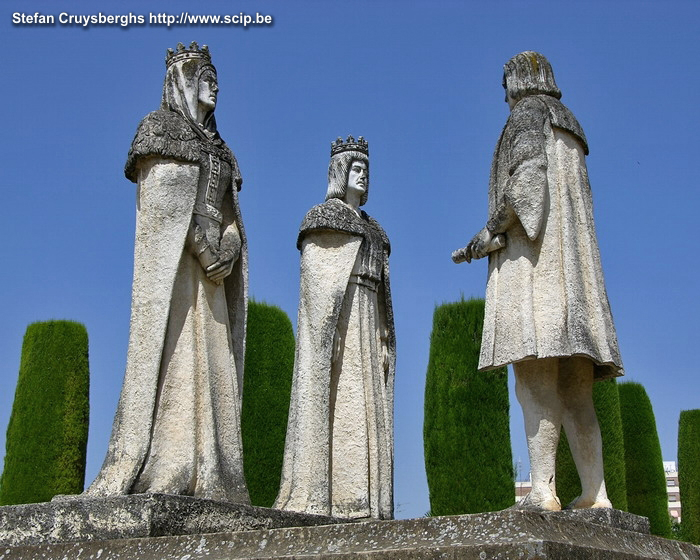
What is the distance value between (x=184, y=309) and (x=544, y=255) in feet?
8.31

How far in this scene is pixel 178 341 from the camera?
659cm

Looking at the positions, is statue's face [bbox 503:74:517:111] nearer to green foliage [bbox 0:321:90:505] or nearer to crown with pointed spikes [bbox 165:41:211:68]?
crown with pointed spikes [bbox 165:41:211:68]

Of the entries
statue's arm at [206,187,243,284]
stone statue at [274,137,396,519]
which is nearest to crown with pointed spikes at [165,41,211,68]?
statue's arm at [206,187,243,284]

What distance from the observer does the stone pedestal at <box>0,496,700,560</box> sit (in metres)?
4.29

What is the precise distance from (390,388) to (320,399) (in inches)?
30.6

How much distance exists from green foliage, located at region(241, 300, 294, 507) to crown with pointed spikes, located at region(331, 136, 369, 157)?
5848mm

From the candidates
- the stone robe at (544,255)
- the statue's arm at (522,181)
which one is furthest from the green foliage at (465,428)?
the statue's arm at (522,181)

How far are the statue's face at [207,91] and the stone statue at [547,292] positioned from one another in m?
2.15

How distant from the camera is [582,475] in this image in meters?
7.06

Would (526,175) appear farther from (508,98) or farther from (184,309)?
(184,309)

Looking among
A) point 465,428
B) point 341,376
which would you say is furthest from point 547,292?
point 465,428

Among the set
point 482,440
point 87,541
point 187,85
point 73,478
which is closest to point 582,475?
point 87,541

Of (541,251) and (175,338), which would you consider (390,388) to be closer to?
(541,251)

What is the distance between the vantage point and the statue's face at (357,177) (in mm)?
9195
